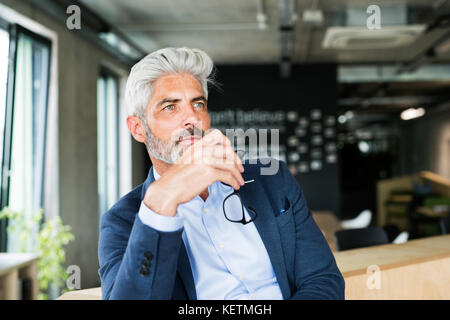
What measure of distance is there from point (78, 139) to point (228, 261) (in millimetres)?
4447

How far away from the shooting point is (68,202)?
4902 mm

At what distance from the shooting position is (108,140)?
22.4 feet

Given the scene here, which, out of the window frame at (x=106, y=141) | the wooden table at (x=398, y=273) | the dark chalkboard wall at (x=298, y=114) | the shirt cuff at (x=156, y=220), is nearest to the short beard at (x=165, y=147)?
Result: the shirt cuff at (x=156, y=220)

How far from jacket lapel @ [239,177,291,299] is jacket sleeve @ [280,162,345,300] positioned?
0.05 m

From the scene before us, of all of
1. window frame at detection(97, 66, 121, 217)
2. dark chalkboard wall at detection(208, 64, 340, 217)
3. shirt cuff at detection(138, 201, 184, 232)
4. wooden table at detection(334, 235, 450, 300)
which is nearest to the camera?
shirt cuff at detection(138, 201, 184, 232)

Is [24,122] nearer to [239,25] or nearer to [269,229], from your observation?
[239,25]

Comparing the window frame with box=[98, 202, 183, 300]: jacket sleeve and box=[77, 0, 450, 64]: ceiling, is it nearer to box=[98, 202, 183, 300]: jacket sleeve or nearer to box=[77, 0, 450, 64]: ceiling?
box=[77, 0, 450, 64]: ceiling

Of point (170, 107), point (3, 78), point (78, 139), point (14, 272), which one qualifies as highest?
point (3, 78)

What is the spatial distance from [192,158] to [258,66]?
24.4 feet

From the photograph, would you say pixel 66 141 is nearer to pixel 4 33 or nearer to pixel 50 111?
pixel 50 111

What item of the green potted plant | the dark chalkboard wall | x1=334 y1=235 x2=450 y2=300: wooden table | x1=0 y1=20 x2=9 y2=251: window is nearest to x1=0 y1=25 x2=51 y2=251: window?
x1=0 y1=20 x2=9 y2=251: window

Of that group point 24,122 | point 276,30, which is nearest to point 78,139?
point 24,122

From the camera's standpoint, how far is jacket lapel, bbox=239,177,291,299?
45.5 inches

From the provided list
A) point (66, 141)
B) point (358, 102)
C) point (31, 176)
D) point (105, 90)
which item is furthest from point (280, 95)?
point (358, 102)
